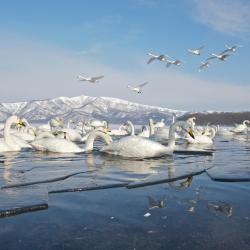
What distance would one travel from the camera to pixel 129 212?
6.42 metres

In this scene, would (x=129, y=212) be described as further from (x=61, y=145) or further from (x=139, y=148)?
(x=61, y=145)

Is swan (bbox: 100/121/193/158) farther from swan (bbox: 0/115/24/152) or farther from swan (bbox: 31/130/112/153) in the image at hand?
swan (bbox: 0/115/24/152)

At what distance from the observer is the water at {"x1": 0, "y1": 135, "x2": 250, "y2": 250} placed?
16.9 ft

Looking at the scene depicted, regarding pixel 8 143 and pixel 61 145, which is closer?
pixel 61 145

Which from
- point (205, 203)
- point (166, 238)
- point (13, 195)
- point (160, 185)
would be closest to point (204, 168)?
point (160, 185)

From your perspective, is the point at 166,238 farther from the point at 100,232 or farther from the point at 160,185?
the point at 160,185

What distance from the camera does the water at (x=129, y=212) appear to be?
16.9ft

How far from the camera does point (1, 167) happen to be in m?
11.9

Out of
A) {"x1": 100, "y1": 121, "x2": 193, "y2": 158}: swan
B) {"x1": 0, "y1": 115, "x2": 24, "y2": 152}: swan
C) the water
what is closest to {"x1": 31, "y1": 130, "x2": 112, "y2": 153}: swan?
{"x1": 0, "y1": 115, "x2": 24, "y2": 152}: swan

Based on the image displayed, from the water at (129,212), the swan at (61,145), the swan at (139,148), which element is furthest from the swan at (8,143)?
the water at (129,212)

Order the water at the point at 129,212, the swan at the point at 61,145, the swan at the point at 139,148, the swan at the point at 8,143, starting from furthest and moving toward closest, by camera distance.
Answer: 1. the swan at the point at 8,143
2. the swan at the point at 61,145
3. the swan at the point at 139,148
4. the water at the point at 129,212

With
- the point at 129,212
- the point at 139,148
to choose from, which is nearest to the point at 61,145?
the point at 139,148

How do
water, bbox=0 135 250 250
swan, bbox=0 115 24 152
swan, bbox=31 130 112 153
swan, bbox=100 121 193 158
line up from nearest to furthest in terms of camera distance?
water, bbox=0 135 250 250, swan, bbox=100 121 193 158, swan, bbox=31 130 112 153, swan, bbox=0 115 24 152

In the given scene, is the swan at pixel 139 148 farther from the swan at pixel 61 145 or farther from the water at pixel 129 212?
the water at pixel 129 212
